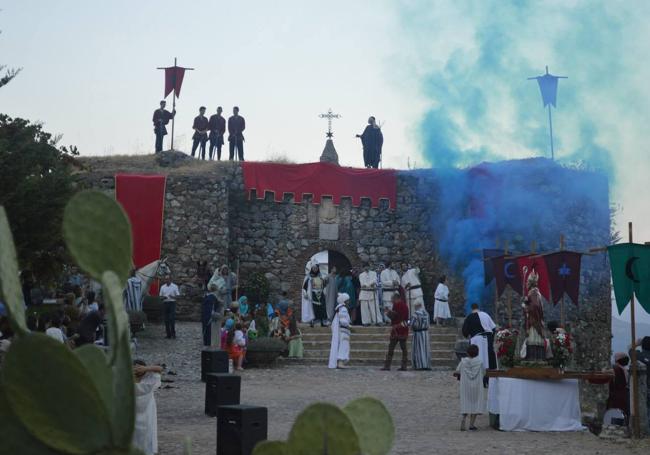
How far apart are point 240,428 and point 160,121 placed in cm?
1845

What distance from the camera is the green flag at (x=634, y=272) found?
407 inches

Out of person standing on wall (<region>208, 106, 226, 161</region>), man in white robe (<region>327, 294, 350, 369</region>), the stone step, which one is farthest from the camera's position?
person standing on wall (<region>208, 106, 226, 161</region>)

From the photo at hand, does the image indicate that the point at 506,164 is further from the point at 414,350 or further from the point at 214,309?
the point at 214,309

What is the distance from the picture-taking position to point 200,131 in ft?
84.4

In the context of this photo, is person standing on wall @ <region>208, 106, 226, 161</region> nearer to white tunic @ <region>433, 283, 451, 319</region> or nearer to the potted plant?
white tunic @ <region>433, 283, 451, 319</region>

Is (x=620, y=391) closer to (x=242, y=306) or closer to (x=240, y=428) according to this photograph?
(x=240, y=428)

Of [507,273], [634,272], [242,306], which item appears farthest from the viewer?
[242,306]

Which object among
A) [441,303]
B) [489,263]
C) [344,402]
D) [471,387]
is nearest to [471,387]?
[471,387]

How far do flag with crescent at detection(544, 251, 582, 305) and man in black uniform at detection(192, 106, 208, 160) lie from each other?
15.0 metres

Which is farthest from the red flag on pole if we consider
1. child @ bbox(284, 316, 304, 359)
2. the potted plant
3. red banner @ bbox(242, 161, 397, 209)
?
the potted plant

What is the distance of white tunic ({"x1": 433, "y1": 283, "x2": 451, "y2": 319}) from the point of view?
21812 millimetres

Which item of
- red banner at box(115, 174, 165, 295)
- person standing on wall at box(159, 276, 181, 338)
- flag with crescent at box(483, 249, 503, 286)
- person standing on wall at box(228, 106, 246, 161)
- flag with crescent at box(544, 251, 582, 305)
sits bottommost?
person standing on wall at box(159, 276, 181, 338)

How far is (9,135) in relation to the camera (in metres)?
14.6

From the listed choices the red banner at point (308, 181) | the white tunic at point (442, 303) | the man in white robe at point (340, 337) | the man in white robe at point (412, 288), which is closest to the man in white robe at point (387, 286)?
the man in white robe at point (412, 288)
